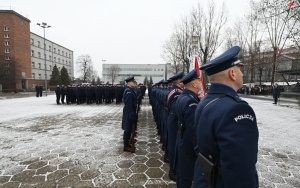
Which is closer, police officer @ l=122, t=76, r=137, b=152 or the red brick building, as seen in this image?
police officer @ l=122, t=76, r=137, b=152

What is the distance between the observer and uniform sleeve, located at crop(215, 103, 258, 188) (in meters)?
1.44

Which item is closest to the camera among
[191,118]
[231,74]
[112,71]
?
[231,74]

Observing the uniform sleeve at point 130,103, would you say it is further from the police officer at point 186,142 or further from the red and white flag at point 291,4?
the red and white flag at point 291,4

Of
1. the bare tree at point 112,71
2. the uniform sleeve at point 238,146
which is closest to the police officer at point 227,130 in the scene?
the uniform sleeve at point 238,146

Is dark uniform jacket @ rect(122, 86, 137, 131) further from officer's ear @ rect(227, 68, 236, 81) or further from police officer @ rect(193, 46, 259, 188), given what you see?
officer's ear @ rect(227, 68, 236, 81)

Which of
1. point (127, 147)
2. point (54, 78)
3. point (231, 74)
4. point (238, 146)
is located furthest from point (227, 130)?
point (54, 78)

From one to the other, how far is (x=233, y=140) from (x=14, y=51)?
56.6 meters

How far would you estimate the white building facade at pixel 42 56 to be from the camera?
56.6 metres

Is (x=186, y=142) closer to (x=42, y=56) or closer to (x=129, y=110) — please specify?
(x=129, y=110)

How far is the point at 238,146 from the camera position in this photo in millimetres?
1432

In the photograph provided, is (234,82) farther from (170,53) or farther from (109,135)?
(170,53)

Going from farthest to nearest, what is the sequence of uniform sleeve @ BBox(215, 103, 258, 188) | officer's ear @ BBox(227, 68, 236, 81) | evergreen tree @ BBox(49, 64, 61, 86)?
evergreen tree @ BBox(49, 64, 61, 86) → officer's ear @ BBox(227, 68, 236, 81) → uniform sleeve @ BBox(215, 103, 258, 188)

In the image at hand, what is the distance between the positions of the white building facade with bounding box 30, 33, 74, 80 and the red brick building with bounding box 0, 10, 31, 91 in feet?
12.7

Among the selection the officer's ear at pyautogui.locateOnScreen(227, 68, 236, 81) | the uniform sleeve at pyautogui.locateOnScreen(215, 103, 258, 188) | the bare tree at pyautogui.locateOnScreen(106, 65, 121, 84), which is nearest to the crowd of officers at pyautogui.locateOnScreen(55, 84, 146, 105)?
the officer's ear at pyautogui.locateOnScreen(227, 68, 236, 81)
